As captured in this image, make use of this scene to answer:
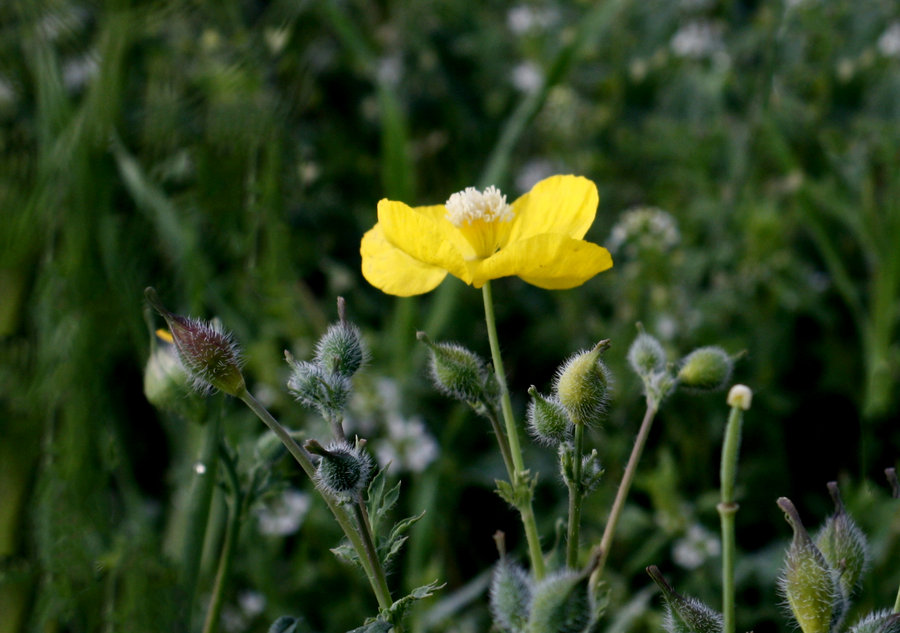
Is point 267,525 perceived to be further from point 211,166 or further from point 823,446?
point 823,446

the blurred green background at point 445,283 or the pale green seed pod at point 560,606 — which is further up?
the blurred green background at point 445,283

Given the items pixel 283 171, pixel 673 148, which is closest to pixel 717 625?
pixel 283 171

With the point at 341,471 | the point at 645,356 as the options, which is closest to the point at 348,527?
the point at 341,471

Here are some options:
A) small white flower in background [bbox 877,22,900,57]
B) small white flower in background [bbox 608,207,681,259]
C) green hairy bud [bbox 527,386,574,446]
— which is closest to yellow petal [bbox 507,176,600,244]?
green hairy bud [bbox 527,386,574,446]

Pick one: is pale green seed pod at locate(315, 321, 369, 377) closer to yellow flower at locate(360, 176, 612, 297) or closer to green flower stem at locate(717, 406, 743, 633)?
yellow flower at locate(360, 176, 612, 297)

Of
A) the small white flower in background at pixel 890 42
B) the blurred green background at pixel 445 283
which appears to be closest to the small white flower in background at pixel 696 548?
the blurred green background at pixel 445 283

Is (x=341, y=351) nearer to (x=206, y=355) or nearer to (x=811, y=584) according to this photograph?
(x=206, y=355)

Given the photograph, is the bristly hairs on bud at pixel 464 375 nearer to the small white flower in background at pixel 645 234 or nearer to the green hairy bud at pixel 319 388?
the green hairy bud at pixel 319 388
